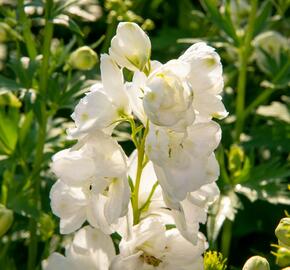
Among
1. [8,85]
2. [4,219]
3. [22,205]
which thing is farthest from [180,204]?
[8,85]

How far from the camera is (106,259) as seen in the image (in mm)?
1311

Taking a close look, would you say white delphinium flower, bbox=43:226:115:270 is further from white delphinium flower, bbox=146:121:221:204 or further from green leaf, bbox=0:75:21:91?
green leaf, bbox=0:75:21:91

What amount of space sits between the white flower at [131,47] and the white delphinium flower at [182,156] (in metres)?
0.12

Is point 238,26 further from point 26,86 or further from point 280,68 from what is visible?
point 26,86

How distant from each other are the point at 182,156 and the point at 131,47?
177 millimetres

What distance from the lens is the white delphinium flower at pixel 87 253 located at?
1307mm

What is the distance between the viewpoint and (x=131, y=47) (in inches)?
48.9

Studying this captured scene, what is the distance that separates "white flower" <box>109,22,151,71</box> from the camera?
1.24 m

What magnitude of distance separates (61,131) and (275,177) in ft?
1.83

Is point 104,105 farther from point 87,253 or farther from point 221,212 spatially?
point 221,212

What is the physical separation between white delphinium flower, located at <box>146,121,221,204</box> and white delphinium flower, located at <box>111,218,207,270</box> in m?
0.09

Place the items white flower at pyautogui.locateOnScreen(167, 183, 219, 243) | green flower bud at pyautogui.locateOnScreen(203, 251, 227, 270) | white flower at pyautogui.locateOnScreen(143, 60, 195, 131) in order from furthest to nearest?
green flower bud at pyautogui.locateOnScreen(203, 251, 227, 270)
white flower at pyautogui.locateOnScreen(167, 183, 219, 243)
white flower at pyautogui.locateOnScreen(143, 60, 195, 131)

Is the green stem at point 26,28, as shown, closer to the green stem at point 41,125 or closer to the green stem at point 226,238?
the green stem at point 41,125

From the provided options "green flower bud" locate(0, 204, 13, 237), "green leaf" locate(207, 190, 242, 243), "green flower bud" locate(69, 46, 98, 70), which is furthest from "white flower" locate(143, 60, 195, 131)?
"green flower bud" locate(69, 46, 98, 70)
